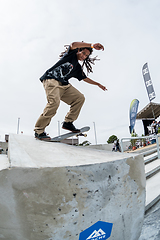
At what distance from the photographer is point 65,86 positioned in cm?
235

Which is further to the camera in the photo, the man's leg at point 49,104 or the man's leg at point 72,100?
the man's leg at point 72,100

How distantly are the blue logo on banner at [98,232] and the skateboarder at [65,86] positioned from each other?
145 centimetres

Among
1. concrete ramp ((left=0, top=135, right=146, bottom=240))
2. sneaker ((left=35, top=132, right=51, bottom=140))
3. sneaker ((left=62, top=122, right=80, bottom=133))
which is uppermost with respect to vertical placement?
sneaker ((left=62, top=122, right=80, bottom=133))

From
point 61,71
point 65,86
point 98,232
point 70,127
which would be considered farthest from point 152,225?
point 61,71

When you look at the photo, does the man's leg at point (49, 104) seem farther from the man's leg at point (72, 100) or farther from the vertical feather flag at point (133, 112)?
the vertical feather flag at point (133, 112)

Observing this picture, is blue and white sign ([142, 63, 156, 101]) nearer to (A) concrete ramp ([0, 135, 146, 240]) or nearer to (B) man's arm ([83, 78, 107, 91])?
(B) man's arm ([83, 78, 107, 91])

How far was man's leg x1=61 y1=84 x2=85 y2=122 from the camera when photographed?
95.6 inches

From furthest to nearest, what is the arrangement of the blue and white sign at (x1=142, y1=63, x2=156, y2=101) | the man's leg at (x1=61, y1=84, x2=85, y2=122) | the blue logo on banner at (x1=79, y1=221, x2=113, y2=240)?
the blue and white sign at (x1=142, y1=63, x2=156, y2=101)
the man's leg at (x1=61, y1=84, x2=85, y2=122)
the blue logo on banner at (x1=79, y1=221, x2=113, y2=240)

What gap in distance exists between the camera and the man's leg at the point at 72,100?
243 centimetres

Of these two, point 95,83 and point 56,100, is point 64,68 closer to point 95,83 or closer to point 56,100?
point 56,100

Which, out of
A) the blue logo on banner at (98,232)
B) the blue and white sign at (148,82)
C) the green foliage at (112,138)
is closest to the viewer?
the blue logo on banner at (98,232)

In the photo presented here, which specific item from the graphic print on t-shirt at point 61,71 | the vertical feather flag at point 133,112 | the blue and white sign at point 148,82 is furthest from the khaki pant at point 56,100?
the blue and white sign at point 148,82

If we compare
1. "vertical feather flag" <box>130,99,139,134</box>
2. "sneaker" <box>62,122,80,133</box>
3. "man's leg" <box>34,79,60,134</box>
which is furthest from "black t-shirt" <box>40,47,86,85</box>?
"vertical feather flag" <box>130,99,139,134</box>

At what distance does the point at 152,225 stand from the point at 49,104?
6.17 ft
